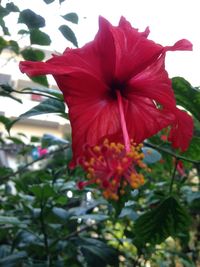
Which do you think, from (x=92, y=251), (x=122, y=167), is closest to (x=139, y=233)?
(x=92, y=251)

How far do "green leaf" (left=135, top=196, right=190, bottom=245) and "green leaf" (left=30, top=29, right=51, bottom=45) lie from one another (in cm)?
53

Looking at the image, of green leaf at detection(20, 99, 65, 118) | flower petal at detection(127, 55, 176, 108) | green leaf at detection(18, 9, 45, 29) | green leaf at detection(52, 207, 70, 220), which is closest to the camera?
flower petal at detection(127, 55, 176, 108)

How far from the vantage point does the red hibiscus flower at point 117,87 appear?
0.61m

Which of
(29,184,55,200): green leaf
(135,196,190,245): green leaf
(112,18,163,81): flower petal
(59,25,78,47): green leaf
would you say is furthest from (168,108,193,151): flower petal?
(29,184,55,200): green leaf

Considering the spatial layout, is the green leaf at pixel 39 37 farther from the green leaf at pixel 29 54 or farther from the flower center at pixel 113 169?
the flower center at pixel 113 169

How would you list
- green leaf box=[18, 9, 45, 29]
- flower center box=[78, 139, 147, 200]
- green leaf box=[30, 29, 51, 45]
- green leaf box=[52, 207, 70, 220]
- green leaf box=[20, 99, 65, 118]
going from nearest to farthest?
flower center box=[78, 139, 147, 200] < green leaf box=[20, 99, 65, 118] < green leaf box=[18, 9, 45, 29] < green leaf box=[30, 29, 51, 45] < green leaf box=[52, 207, 70, 220]

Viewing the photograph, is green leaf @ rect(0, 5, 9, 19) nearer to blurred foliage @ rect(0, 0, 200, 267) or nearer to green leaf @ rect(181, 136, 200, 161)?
blurred foliage @ rect(0, 0, 200, 267)

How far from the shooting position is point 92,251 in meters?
1.09

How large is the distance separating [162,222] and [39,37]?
0.58m

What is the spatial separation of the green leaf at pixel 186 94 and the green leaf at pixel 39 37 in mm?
461

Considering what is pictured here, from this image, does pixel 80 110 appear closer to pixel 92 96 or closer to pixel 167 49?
pixel 92 96

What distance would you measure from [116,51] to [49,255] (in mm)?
675

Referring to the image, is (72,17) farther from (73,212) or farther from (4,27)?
(73,212)

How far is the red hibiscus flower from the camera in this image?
608 millimetres
